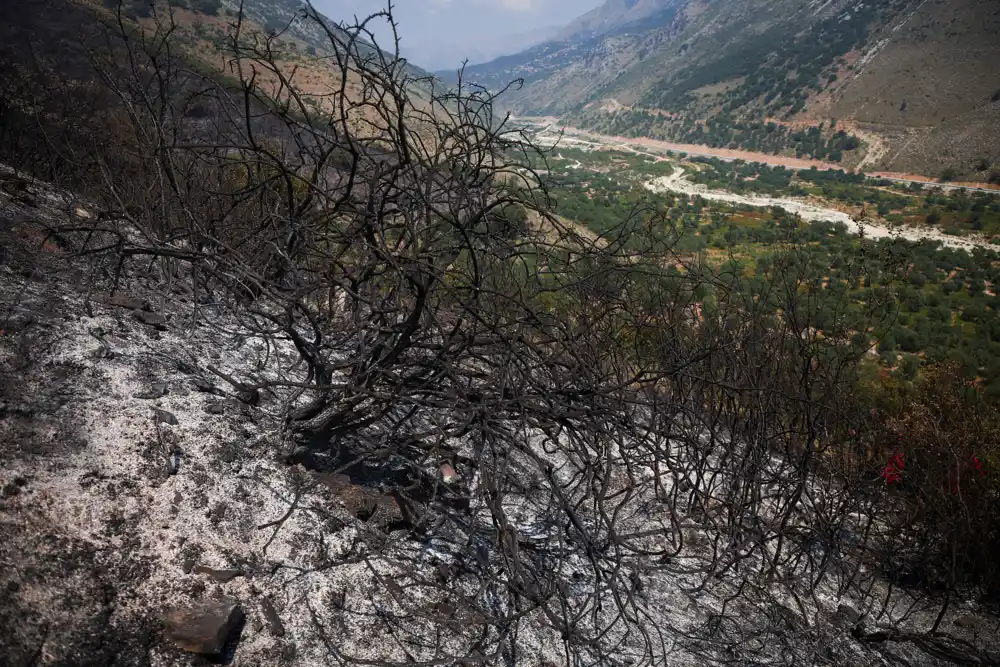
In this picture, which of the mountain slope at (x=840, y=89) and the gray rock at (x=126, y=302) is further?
the mountain slope at (x=840, y=89)

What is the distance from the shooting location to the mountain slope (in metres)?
53.9

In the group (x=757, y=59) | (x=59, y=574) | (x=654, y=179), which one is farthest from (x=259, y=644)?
(x=757, y=59)

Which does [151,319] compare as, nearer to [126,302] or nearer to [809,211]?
[126,302]

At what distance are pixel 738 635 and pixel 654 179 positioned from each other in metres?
52.4

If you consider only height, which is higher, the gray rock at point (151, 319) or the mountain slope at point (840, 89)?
the mountain slope at point (840, 89)

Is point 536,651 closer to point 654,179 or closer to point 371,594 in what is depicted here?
point 371,594

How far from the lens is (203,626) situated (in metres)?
2.01

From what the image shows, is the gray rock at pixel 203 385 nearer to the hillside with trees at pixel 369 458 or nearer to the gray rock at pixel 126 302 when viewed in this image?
the hillside with trees at pixel 369 458

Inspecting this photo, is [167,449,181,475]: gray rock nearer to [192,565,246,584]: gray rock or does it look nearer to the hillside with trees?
the hillside with trees

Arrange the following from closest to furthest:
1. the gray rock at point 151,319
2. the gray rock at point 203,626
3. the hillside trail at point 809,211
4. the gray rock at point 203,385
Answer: the gray rock at point 203,626 < the gray rock at point 203,385 < the gray rock at point 151,319 < the hillside trail at point 809,211

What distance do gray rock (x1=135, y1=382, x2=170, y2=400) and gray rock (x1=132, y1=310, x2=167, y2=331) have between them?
734mm

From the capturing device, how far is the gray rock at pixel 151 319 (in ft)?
11.6

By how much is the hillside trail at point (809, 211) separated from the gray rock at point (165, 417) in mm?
21280

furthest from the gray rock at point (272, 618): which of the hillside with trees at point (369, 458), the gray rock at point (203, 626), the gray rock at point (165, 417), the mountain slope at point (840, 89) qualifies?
the mountain slope at point (840, 89)
